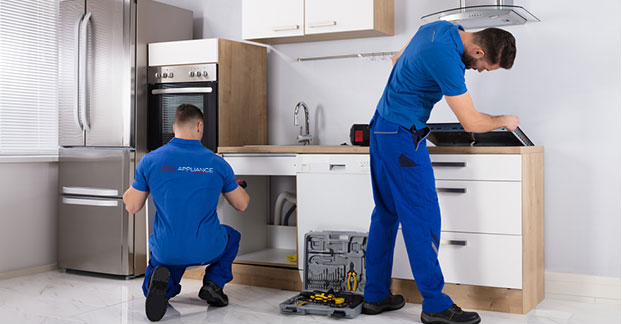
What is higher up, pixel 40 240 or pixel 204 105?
pixel 204 105

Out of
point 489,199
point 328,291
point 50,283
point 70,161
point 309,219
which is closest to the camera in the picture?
point 489,199

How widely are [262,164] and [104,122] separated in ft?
3.85

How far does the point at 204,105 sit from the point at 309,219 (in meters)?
1.10

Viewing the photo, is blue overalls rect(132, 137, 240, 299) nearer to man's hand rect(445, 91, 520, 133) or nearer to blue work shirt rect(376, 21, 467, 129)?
blue work shirt rect(376, 21, 467, 129)

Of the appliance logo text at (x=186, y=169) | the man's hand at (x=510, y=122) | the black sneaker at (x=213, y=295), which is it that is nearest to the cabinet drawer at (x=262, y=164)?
the appliance logo text at (x=186, y=169)

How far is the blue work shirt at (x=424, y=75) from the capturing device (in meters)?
2.74

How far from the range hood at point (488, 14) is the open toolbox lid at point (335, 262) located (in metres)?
1.31

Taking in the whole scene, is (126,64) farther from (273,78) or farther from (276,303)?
(276,303)

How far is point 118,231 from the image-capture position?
162 inches

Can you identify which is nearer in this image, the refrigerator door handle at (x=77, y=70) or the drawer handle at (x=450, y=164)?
the drawer handle at (x=450, y=164)

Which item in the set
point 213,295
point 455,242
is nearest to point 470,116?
point 455,242

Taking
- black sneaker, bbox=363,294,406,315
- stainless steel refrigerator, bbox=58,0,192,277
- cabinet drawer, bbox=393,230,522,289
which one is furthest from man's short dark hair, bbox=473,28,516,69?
stainless steel refrigerator, bbox=58,0,192,277

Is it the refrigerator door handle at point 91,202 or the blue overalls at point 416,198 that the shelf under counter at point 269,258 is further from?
the blue overalls at point 416,198

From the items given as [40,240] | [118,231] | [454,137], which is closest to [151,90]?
[118,231]
